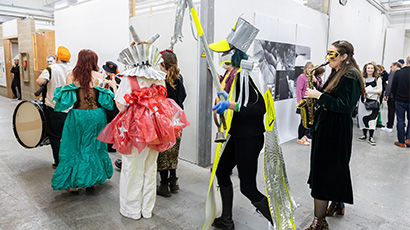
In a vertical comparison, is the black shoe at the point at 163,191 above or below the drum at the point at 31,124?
below

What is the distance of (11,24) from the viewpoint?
9867 mm

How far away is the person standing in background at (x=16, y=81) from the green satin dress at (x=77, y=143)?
26.8 ft

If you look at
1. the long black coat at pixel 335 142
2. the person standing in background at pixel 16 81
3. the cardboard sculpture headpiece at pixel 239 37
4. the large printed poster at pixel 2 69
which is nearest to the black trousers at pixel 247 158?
the long black coat at pixel 335 142

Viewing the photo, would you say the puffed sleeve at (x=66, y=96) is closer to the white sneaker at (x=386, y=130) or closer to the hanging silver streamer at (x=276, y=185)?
the hanging silver streamer at (x=276, y=185)

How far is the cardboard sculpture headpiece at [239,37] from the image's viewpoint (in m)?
1.94

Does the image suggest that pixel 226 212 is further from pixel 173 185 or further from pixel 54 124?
pixel 54 124

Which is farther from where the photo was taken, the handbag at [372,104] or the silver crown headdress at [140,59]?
the handbag at [372,104]

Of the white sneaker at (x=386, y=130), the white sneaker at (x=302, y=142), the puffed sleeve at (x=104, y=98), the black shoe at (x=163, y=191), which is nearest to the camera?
the puffed sleeve at (x=104, y=98)

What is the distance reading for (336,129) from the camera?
2.24 m

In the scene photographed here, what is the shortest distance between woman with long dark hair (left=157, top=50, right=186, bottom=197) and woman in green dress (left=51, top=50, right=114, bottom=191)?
664mm

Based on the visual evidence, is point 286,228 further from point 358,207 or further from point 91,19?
point 91,19

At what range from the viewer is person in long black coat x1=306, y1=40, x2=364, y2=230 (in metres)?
2.19

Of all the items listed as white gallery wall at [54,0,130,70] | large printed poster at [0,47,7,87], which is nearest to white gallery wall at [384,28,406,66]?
white gallery wall at [54,0,130,70]

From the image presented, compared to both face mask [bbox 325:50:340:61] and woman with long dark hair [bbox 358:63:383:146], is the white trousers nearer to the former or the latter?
face mask [bbox 325:50:340:61]
